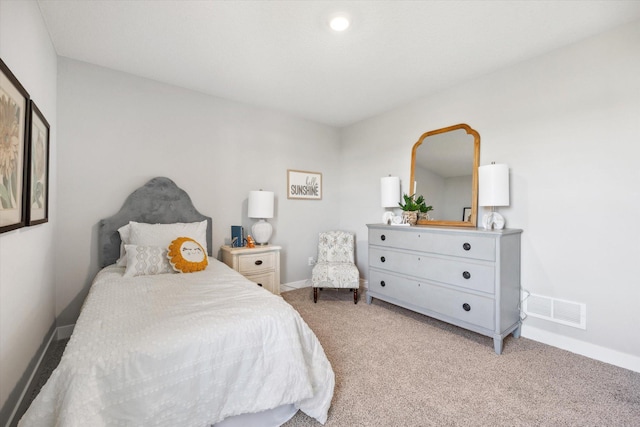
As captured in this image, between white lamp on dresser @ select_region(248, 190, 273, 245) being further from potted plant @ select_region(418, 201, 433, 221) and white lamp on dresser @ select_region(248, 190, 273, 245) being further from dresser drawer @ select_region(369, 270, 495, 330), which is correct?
potted plant @ select_region(418, 201, 433, 221)

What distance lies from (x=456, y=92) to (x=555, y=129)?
1.04 metres

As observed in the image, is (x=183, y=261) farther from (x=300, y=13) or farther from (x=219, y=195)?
(x=300, y=13)

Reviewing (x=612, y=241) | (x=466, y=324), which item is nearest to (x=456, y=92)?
(x=612, y=241)

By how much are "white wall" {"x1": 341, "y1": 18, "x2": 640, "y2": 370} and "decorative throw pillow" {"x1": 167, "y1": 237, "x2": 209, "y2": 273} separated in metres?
2.90

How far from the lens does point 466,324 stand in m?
2.40

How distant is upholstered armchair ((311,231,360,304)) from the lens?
3.33 metres

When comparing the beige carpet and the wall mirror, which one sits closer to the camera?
the beige carpet

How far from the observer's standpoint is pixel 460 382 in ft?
5.97

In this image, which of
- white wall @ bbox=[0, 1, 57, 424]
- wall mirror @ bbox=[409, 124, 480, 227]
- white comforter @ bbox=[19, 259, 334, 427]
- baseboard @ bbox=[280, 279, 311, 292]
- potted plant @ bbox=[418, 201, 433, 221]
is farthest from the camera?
baseboard @ bbox=[280, 279, 311, 292]

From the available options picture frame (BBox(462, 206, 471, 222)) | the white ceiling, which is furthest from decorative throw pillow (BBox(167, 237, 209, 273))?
picture frame (BBox(462, 206, 471, 222))

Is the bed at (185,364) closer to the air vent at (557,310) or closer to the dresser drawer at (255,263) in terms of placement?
the dresser drawer at (255,263)

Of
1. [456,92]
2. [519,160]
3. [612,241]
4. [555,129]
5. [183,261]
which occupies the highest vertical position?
[456,92]

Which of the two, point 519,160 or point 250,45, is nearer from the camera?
point 250,45

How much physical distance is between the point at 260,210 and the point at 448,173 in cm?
221
